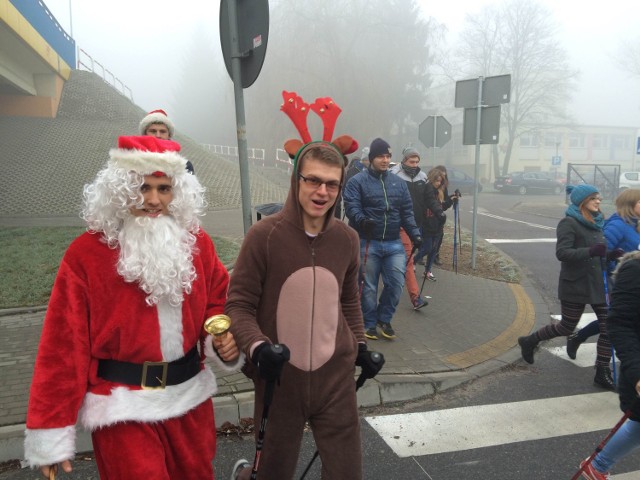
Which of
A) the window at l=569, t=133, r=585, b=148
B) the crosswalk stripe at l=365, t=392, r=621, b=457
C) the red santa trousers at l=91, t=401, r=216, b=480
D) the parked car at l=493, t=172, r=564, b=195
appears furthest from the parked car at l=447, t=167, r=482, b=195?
the window at l=569, t=133, r=585, b=148

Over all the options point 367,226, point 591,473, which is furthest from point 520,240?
point 591,473

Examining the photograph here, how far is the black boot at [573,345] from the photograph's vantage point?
4.89m

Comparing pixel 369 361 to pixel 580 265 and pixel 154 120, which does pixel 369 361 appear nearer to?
pixel 580 265

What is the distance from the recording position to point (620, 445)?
2578mm

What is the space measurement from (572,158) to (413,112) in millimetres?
29795

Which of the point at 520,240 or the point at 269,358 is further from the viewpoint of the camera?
the point at 520,240

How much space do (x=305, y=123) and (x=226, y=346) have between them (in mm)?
1061

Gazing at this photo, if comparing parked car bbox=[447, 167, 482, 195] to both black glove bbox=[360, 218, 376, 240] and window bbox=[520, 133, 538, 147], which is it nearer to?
black glove bbox=[360, 218, 376, 240]

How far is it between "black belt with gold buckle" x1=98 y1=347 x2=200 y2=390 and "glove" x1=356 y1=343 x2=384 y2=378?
773 millimetres

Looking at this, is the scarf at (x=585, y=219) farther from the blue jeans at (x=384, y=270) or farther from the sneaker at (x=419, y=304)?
the sneaker at (x=419, y=304)

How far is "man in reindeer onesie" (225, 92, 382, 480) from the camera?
2.01m

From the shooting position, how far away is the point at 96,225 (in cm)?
185

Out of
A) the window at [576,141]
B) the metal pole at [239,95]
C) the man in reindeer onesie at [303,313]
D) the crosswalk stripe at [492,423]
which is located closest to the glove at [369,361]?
the man in reindeer onesie at [303,313]

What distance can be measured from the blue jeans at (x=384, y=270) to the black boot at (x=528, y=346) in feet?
4.23
